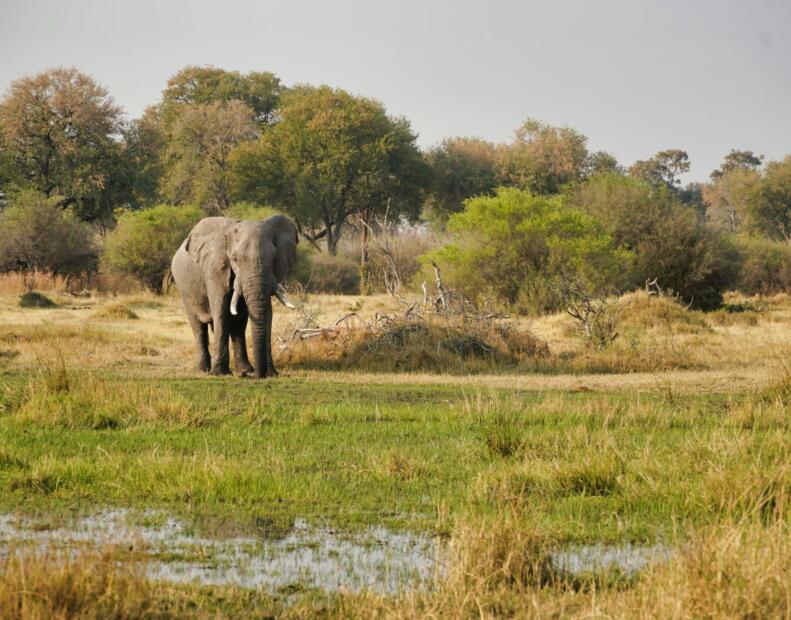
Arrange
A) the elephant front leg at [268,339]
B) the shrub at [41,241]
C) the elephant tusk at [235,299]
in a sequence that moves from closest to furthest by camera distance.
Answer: the elephant front leg at [268,339] → the elephant tusk at [235,299] → the shrub at [41,241]

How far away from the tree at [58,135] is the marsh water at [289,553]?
4762cm

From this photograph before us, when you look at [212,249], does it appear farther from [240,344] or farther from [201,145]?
[201,145]

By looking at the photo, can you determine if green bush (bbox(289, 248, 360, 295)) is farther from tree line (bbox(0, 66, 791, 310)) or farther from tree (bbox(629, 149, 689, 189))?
tree (bbox(629, 149, 689, 189))

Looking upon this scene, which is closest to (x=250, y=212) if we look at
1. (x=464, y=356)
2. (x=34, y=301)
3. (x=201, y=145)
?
→ (x=201, y=145)

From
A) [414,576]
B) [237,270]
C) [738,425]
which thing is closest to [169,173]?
[237,270]

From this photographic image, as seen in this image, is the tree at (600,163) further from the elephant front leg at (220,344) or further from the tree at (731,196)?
the elephant front leg at (220,344)

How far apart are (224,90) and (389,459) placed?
6372 cm

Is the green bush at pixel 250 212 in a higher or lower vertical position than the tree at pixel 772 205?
lower

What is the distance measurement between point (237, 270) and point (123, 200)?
131 feet

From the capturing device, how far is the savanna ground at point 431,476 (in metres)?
5.27

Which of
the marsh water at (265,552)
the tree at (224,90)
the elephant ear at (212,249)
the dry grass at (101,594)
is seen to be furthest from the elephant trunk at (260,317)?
the tree at (224,90)

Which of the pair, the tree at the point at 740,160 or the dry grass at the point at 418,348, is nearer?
the dry grass at the point at 418,348

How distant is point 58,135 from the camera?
53094mm

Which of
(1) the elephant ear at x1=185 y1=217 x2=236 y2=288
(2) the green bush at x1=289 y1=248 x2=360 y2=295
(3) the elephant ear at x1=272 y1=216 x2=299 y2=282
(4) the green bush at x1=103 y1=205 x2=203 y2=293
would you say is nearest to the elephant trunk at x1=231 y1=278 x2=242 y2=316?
(1) the elephant ear at x1=185 y1=217 x2=236 y2=288
